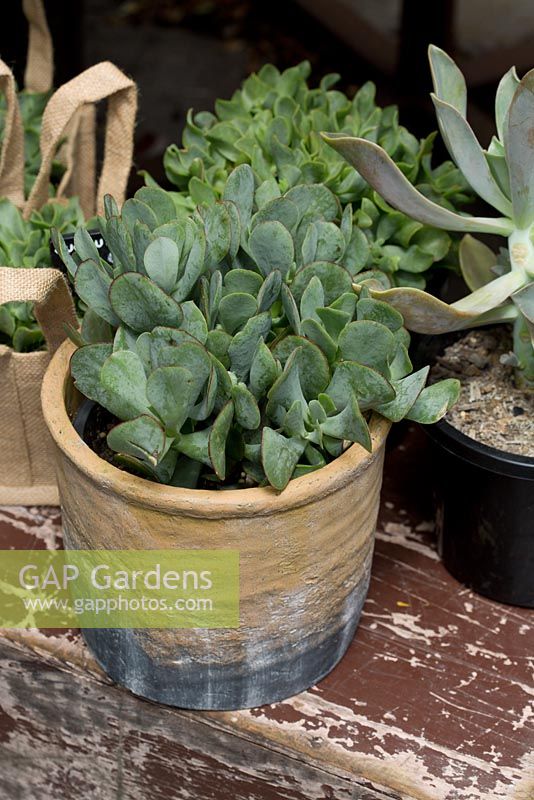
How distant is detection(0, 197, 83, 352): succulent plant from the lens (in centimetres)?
100

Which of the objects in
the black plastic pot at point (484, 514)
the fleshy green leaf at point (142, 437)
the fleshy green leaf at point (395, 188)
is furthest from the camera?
the black plastic pot at point (484, 514)

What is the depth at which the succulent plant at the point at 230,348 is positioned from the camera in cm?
72

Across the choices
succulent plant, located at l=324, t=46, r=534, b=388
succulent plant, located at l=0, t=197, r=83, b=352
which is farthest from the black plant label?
succulent plant, located at l=324, t=46, r=534, b=388

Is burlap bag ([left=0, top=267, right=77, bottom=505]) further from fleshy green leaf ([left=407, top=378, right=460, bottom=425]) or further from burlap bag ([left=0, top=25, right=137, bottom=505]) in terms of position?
fleshy green leaf ([left=407, top=378, right=460, bottom=425])

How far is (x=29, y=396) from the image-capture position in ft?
3.28

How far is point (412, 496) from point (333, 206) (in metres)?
0.36

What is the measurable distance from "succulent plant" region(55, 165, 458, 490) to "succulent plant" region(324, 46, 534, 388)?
5 centimetres

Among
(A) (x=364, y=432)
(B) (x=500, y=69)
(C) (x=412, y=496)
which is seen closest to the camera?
(A) (x=364, y=432)

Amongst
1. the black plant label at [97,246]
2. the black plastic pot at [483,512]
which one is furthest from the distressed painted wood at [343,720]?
the black plant label at [97,246]

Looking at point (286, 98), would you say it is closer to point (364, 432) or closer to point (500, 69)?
point (364, 432)

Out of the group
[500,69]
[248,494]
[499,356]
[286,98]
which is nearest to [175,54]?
[500,69]

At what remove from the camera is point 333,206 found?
90cm

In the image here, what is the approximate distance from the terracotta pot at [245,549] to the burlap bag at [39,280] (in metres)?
0.06

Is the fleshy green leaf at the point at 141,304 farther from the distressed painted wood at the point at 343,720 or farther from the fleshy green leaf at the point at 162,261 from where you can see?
the distressed painted wood at the point at 343,720
